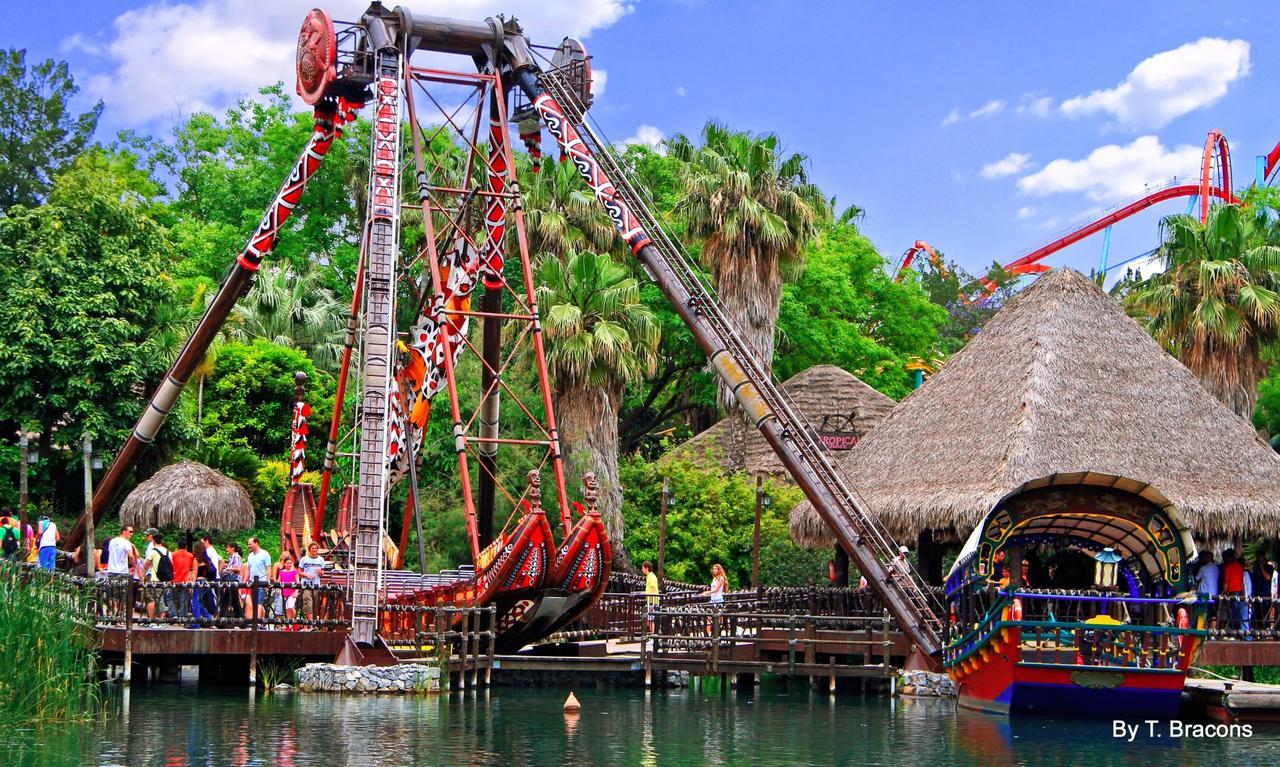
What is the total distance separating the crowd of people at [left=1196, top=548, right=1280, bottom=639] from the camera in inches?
1021

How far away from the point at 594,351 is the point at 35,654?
20677 millimetres

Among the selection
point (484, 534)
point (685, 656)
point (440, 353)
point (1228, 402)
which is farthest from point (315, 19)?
point (1228, 402)

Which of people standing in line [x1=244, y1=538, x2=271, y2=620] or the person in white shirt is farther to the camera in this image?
people standing in line [x1=244, y1=538, x2=271, y2=620]

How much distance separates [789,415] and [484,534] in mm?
6704

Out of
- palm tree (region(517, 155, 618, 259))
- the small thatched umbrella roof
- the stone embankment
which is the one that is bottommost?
the stone embankment

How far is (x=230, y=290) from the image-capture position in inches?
1206

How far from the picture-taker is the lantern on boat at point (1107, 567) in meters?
24.1

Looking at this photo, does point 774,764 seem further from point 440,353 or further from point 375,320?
point 440,353

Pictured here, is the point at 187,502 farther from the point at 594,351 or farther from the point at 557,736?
the point at 557,736

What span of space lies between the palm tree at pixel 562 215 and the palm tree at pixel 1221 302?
1303 centimetres

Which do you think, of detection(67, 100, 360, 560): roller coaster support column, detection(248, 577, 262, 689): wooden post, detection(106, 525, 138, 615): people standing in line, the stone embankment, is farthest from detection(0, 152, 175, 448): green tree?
the stone embankment

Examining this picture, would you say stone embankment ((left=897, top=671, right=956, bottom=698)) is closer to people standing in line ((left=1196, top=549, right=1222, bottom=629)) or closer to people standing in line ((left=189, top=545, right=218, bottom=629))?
people standing in line ((left=1196, top=549, right=1222, bottom=629))

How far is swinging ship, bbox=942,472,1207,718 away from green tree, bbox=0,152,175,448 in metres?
20.9

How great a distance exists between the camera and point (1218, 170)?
223ft
